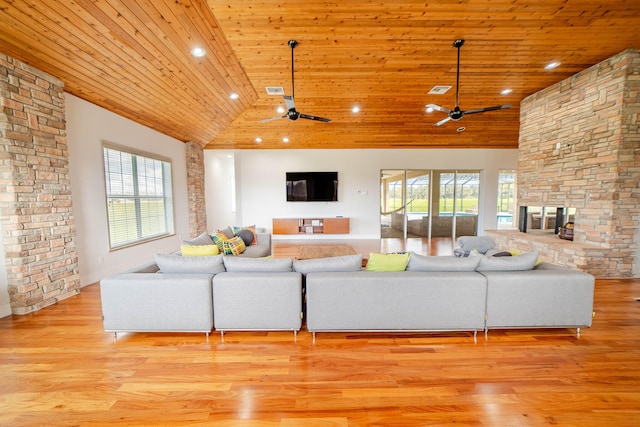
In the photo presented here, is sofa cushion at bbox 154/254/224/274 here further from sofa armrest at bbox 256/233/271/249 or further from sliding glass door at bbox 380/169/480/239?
sliding glass door at bbox 380/169/480/239

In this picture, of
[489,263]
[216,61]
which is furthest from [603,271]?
[216,61]

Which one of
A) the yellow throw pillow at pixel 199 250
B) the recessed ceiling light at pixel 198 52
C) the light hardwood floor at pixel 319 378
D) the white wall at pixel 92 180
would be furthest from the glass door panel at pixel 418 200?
the white wall at pixel 92 180

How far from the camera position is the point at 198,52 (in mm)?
3477

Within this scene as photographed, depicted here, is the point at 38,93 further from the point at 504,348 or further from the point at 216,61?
the point at 504,348

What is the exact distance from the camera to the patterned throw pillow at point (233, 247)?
4285mm

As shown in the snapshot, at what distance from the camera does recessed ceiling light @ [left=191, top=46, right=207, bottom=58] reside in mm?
3418

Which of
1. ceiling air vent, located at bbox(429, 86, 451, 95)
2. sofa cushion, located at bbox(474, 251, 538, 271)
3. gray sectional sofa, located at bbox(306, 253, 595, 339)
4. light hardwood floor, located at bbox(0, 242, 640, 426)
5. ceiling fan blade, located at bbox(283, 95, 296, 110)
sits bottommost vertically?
light hardwood floor, located at bbox(0, 242, 640, 426)

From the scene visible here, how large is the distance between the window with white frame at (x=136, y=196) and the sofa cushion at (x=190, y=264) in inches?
105

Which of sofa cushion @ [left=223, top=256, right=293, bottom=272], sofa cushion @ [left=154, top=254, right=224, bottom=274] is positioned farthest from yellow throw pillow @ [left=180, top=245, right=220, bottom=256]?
sofa cushion @ [left=223, top=256, right=293, bottom=272]

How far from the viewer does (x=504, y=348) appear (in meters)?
2.38

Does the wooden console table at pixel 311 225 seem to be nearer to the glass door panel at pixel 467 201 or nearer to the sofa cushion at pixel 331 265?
the glass door panel at pixel 467 201

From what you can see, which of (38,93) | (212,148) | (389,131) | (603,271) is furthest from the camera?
(212,148)

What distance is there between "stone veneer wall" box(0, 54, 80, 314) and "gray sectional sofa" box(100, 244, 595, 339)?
61.8 inches

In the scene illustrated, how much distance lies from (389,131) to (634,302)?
5460 mm
